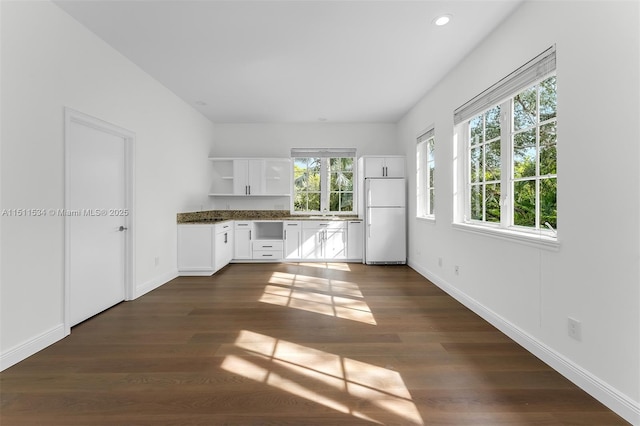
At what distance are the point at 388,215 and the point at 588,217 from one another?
3603 mm

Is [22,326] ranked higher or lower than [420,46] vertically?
lower

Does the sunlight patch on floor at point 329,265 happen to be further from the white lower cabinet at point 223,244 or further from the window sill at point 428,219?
the window sill at point 428,219

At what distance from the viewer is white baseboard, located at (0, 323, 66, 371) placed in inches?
81.2

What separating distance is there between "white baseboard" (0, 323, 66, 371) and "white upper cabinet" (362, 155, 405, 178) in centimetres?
454

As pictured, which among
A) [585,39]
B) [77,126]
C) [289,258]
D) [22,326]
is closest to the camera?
[585,39]

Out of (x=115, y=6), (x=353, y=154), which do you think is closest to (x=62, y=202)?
(x=115, y=6)

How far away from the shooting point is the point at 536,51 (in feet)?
7.36

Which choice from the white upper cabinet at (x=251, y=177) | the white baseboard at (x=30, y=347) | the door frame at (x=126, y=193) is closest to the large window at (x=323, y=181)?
the white upper cabinet at (x=251, y=177)

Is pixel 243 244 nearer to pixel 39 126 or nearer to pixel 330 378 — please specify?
pixel 39 126

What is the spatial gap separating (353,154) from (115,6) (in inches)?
178

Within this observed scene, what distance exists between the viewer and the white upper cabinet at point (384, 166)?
5492 mm

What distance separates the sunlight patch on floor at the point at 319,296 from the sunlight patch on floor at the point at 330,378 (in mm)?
808

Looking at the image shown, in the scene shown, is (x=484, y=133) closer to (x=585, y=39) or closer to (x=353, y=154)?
(x=585, y=39)

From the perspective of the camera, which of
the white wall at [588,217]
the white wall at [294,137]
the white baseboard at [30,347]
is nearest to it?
the white wall at [588,217]
